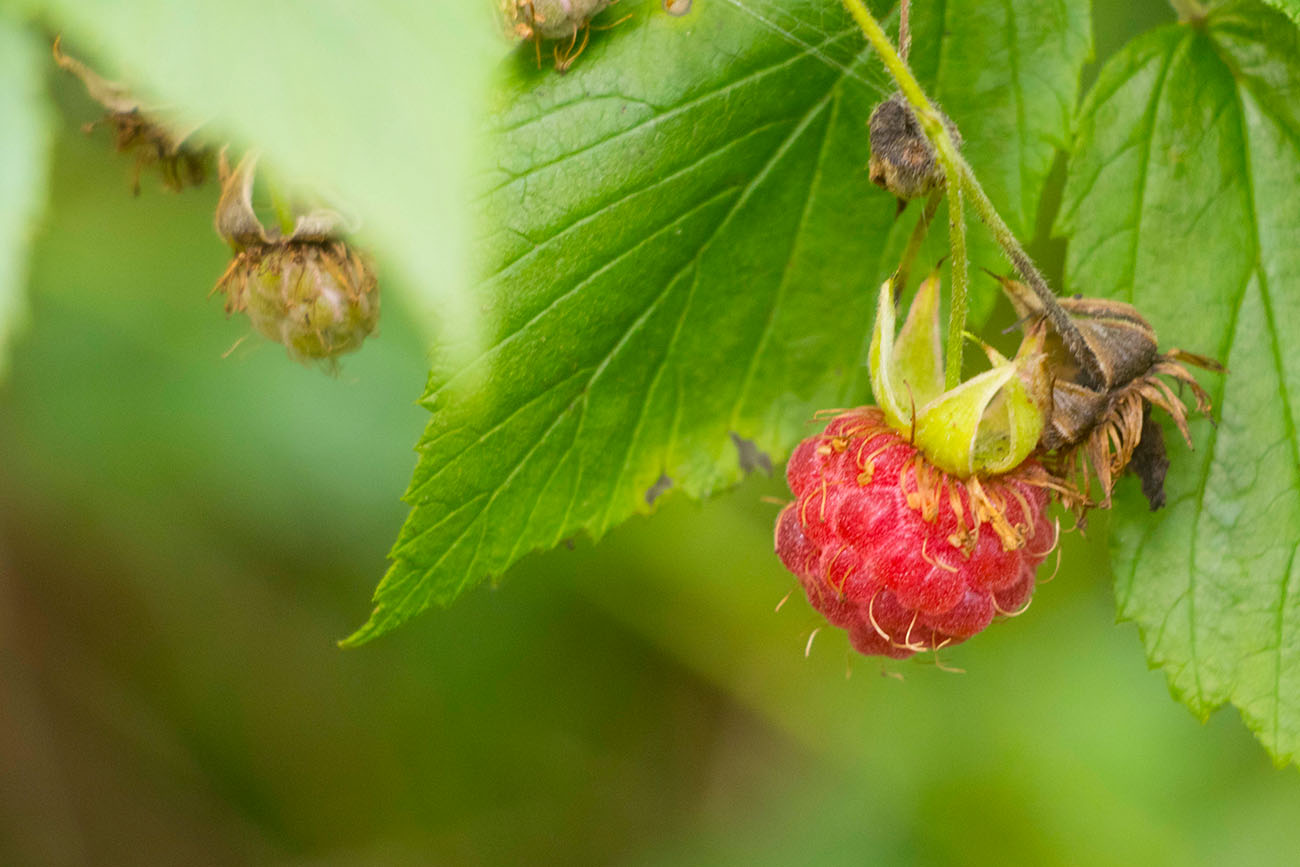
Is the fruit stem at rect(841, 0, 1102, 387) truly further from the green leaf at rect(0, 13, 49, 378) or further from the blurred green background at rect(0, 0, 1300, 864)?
the blurred green background at rect(0, 0, 1300, 864)

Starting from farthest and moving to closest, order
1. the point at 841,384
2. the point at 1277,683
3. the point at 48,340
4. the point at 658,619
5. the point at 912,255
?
the point at 658,619
the point at 48,340
the point at 841,384
the point at 1277,683
the point at 912,255

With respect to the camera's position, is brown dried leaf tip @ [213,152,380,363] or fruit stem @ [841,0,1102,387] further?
brown dried leaf tip @ [213,152,380,363]

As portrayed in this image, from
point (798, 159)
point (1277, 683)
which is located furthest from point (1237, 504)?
point (798, 159)

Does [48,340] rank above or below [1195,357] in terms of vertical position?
above

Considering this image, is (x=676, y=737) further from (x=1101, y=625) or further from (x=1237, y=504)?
(x=1237, y=504)

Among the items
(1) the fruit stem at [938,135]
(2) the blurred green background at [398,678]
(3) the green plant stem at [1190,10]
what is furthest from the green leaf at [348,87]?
(2) the blurred green background at [398,678]

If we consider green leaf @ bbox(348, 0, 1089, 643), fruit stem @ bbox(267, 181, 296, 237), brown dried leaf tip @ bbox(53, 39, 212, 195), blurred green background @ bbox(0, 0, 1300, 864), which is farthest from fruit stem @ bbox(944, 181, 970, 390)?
blurred green background @ bbox(0, 0, 1300, 864)
